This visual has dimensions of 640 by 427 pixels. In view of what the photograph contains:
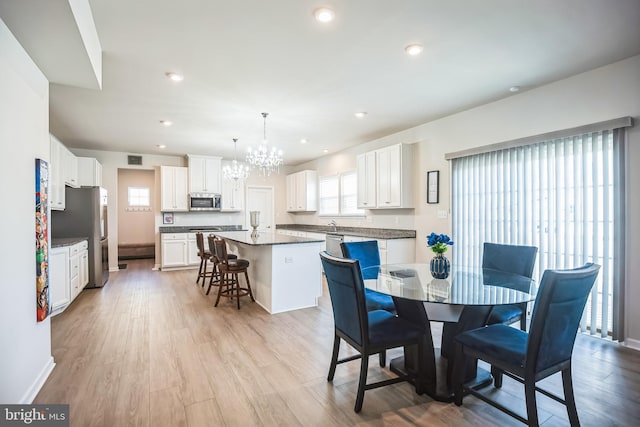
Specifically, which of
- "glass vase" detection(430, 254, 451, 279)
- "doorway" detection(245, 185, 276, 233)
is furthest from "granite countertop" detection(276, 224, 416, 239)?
"glass vase" detection(430, 254, 451, 279)

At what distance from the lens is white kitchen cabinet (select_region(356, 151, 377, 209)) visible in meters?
5.63

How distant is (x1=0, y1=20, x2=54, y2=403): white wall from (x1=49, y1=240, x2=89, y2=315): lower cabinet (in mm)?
1569

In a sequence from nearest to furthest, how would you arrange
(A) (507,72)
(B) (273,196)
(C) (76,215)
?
1. (A) (507,72)
2. (C) (76,215)
3. (B) (273,196)

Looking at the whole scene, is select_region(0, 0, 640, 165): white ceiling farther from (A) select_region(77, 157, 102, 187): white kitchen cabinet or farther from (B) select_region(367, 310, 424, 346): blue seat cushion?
(B) select_region(367, 310, 424, 346): blue seat cushion

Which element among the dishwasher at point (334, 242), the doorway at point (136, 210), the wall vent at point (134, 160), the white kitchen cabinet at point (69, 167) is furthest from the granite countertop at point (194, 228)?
the dishwasher at point (334, 242)

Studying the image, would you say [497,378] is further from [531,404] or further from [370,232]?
[370,232]

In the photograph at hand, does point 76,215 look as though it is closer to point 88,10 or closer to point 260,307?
point 260,307

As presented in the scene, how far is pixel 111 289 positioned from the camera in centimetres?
516

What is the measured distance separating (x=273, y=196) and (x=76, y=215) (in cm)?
447

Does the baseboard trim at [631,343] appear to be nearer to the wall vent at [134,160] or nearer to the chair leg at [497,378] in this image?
the chair leg at [497,378]

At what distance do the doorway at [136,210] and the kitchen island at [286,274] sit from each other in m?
6.00

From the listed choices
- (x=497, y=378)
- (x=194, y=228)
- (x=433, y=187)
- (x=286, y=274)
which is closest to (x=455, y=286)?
(x=497, y=378)

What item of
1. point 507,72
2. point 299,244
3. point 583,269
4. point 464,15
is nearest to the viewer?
point 583,269

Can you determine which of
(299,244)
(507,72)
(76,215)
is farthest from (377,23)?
(76,215)
